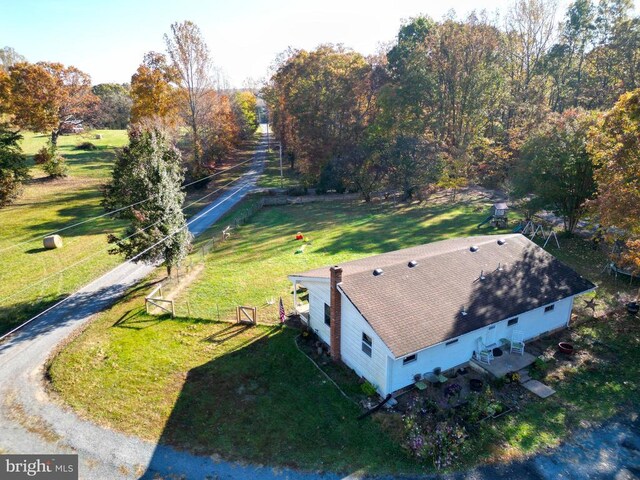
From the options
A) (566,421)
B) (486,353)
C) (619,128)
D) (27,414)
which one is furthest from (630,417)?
(27,414)

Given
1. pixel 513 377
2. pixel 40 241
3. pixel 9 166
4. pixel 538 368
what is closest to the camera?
pixel 513 377

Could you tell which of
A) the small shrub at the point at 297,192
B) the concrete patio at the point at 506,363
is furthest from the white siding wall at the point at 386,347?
the small shrub at the point at 297,192

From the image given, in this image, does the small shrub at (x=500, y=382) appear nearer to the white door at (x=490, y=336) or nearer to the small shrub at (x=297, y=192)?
the white door at (x=490, y=336)

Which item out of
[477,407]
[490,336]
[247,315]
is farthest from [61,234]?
[477,407]

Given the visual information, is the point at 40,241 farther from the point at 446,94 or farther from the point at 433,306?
the point at 446,94

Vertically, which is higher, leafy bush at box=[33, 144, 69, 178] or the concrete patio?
leafy bush at box=[33, 144, 69, 178]

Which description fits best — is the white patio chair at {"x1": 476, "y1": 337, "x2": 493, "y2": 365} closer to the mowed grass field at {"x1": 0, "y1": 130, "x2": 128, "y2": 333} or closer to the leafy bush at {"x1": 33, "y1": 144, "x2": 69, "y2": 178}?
the mowed grass field at {"x1": 0, "y1": 130, "x2": 128, "y2": 333}

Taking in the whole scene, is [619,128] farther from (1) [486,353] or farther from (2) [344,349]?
(2) [344,349]

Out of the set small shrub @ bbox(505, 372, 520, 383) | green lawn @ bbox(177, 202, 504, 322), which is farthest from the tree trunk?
small shrub @ bbox(505, 372, 520, 383)
